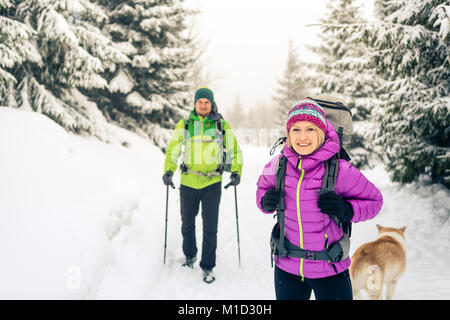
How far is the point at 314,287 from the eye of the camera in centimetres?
215

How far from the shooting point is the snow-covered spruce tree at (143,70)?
10.4 m

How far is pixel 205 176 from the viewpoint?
4133 mm

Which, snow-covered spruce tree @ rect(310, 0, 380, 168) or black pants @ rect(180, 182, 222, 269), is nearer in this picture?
black pants @ rect(180, 182, 222, 269)

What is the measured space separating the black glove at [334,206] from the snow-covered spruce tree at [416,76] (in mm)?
3680

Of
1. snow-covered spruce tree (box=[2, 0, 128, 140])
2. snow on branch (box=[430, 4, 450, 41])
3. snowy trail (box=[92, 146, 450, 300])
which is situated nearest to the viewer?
snow on branch (box=[430, 4, 450, 41])

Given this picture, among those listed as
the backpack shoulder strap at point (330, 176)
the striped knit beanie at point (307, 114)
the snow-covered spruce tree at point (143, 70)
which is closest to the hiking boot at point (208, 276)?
the backpack shoulder strap at point (330, 176)

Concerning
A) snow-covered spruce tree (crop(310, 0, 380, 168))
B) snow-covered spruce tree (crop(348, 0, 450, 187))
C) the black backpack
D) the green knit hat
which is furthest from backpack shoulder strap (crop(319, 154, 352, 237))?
snow-covered spruce tree (crop(310, 0, 380, 168))

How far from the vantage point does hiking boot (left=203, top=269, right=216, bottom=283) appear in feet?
13.6

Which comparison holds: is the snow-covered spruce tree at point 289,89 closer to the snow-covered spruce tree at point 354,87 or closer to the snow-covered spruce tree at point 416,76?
the snow-covered spruce tree at point 354,87

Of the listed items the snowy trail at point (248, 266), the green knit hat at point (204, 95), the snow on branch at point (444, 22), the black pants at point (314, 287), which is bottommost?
the snowy trail at point (248, 266)

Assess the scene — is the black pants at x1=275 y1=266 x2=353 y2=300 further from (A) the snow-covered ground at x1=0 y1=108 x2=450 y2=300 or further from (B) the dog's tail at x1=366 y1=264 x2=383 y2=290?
(A) the snow-covered ground at x1=0 y1=108 x2=450 y2=300

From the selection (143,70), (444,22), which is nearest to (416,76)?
(444,22)

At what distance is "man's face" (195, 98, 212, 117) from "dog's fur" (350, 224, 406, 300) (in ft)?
8.58

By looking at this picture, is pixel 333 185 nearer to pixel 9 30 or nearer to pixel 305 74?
pixel 9 30
